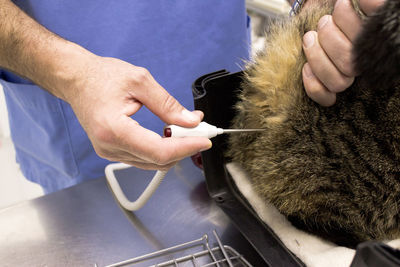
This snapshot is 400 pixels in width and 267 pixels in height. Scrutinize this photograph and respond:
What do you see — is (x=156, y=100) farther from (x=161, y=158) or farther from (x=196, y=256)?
(x=196, y=256)

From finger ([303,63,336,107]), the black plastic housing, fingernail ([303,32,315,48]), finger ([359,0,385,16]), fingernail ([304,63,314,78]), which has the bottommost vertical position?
the black plastic housing

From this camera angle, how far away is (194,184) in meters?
0.89

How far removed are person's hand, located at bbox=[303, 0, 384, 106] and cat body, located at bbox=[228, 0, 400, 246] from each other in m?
0.02

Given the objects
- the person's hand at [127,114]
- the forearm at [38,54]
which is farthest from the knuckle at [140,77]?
the forearm at [38,54]

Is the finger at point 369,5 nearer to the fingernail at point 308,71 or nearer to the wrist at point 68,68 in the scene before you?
the fingernail at point 308,71

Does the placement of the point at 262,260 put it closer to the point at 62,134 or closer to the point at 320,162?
the point at 320,162

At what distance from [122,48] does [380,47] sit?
677mm

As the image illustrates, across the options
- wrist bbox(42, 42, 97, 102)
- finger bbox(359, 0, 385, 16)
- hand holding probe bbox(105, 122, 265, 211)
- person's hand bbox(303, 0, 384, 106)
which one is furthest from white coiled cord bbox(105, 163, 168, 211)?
finger bbox(359, 0, 385, 16)

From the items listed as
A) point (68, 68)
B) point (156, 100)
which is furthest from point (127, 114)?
point (68, 68)

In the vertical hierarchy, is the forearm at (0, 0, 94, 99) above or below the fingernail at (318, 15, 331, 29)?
below

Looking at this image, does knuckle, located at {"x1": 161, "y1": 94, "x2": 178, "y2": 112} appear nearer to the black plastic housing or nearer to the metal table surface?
the black plastic housing

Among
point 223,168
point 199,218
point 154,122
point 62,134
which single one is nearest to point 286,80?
point 223,168

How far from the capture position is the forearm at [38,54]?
67cm

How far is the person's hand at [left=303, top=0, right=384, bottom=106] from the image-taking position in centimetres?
53
